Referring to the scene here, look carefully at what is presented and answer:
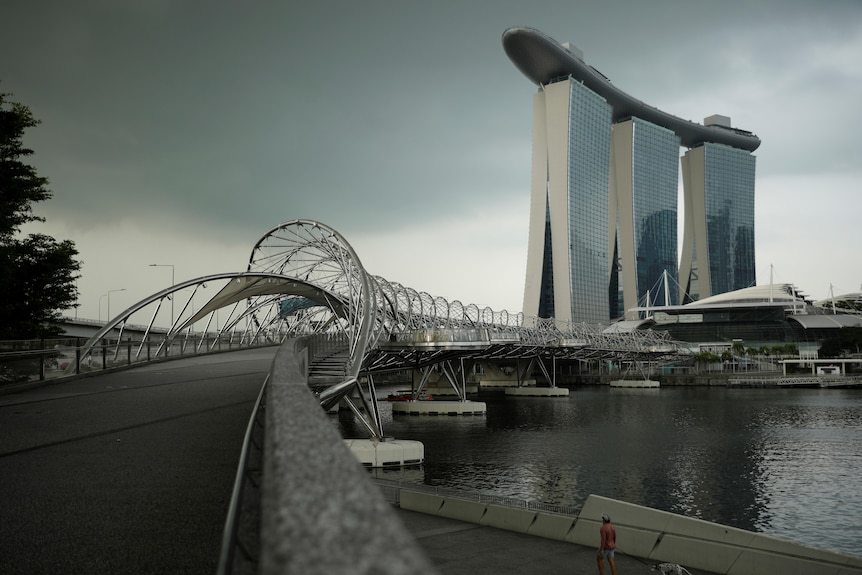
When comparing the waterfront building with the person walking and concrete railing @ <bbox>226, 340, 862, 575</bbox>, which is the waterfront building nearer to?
the person walking

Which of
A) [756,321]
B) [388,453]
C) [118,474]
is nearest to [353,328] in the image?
[388,453]

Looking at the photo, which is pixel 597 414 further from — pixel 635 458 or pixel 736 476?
pixel 736 476

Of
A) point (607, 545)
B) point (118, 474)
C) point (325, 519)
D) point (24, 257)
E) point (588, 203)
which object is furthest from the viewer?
point (588, 203)

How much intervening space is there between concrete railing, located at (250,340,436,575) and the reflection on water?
2931 cm

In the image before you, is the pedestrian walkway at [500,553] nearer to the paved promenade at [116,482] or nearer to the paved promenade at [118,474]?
the paved promenade at [118,474]

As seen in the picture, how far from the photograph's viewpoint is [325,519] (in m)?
1.90

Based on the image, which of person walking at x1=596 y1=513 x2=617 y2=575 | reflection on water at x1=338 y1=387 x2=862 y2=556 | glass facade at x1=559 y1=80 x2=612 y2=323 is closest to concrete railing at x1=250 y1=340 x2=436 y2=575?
person walking at x1=596 y1=513 x2=617 y2=575

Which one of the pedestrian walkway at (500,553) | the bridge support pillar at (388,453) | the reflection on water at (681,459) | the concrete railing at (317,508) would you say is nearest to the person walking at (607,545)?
the pedestrian walkway at (500,553)

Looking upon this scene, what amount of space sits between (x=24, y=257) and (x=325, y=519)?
160ft

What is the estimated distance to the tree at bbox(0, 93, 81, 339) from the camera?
3497cm

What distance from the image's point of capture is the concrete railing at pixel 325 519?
1667 millimetres

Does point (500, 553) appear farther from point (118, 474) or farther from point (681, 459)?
point (681, 459)

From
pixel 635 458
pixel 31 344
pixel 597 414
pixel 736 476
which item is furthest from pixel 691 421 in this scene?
pixel 31 344

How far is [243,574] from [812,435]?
60.4 m
